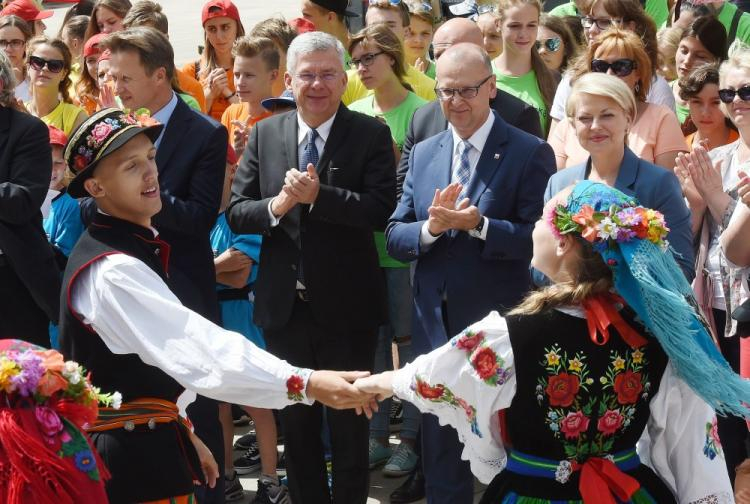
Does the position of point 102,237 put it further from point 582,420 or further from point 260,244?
point 260,244

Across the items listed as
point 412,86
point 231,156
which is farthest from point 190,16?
point 231,156

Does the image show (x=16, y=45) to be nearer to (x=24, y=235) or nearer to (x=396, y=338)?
(x=24, y=235)

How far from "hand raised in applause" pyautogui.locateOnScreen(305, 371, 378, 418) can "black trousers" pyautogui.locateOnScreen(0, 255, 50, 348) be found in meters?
2.46

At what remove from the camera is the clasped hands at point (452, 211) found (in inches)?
217

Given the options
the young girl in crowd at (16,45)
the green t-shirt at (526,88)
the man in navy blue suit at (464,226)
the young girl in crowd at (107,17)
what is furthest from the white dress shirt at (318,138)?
the young girl in crowd at (16,45)

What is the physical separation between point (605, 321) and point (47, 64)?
5.30 metres

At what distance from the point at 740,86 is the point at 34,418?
3869 millimetres

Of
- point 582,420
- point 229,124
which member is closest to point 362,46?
point 229,124

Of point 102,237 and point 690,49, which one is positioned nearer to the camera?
point 102,237

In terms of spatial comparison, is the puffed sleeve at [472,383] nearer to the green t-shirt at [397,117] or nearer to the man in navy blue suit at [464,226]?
the man in navy blue suit at [464,226]

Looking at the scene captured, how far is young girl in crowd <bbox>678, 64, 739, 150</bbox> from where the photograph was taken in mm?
6555

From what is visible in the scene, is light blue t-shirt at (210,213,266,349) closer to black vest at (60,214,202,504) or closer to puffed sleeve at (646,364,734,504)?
black vest at (60,214,202,504)

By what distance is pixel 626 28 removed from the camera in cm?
734

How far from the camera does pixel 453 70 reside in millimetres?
5910
